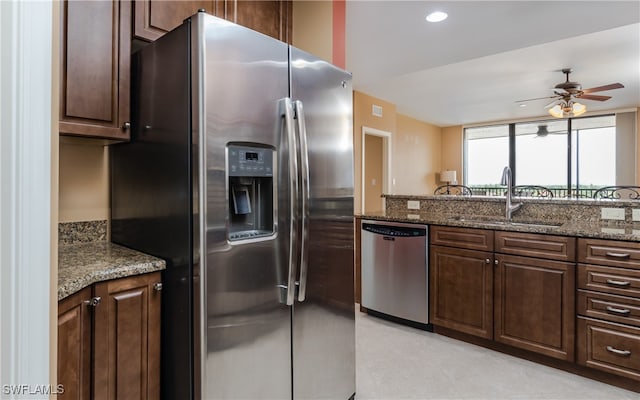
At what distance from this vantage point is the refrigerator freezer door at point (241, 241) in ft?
4.13

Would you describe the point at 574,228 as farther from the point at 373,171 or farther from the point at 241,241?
the point at 373,171

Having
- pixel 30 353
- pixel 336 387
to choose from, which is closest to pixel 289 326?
pixel 336 387

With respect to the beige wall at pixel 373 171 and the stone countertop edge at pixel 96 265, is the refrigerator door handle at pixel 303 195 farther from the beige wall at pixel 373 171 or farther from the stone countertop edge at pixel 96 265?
the beige wall at pixel 373 171

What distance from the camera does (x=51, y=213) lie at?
0.70 metres

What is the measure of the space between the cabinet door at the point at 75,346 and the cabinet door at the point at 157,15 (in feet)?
3.63

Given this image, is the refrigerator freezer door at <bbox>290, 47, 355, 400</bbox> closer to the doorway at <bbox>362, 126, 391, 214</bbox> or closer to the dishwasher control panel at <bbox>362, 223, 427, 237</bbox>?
the dishwasher control panel at <bbox>362, 223, 427, 237</bbox>

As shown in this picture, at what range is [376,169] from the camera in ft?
21.7

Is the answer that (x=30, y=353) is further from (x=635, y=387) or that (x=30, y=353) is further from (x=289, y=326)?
(x=635, y=387)

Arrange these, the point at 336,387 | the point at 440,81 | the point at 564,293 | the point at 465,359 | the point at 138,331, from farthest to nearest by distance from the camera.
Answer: the point at 440,81 < the point at 465,359 < the point at 564,293 < the point at 336,387 < the point at 138,331

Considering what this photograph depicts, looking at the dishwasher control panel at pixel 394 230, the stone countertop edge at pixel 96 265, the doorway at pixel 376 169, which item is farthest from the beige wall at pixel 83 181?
the doorway at pixel 376 169

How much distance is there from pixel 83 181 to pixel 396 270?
2.30 meters

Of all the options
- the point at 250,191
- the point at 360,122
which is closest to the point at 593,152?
the point at 360,122

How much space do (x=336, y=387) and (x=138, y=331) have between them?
39.8 inches

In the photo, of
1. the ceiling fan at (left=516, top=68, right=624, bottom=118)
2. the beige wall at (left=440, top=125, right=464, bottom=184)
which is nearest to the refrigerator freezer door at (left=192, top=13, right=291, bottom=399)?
the ceiling fan at (left=516, top=68, right=624, bottom=118)
